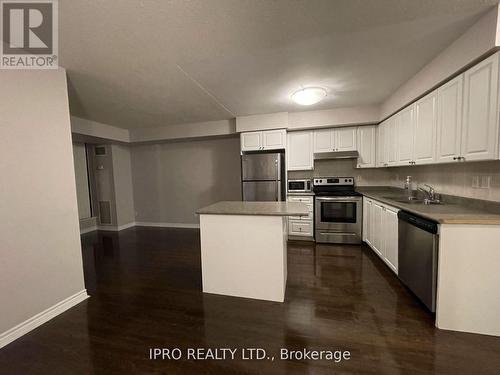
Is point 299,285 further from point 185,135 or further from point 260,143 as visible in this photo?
point 185,135

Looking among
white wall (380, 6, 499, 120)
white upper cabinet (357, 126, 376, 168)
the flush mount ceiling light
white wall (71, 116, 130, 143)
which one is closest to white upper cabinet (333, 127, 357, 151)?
white upper cabinet (357, 126, 376, 168)

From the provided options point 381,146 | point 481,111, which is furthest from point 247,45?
point 381,146

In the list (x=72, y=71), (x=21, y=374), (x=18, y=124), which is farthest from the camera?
(x=72, y=71)

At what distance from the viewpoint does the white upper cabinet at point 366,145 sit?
390 cm

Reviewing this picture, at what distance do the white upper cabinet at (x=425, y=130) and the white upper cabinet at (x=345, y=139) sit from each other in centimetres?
132

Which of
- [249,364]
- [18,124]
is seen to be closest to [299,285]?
[249,364]

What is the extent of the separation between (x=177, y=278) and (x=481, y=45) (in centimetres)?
377

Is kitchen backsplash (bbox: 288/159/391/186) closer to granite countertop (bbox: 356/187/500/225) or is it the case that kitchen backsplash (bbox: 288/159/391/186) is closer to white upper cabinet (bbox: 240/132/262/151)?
white upper cabinet (bbox: 240/132/262/151)

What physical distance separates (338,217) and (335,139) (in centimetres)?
150

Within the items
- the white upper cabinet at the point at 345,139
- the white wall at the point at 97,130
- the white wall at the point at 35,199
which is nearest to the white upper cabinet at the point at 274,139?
the white upper cabinet at the point at 345,139

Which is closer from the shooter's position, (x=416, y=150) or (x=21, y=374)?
(x=21, y=374)

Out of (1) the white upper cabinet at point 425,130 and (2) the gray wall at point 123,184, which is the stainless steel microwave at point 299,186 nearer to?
(1) the white upper cabinet at point 425,130

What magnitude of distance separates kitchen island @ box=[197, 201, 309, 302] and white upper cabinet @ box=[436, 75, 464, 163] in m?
1.55

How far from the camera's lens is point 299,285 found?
2496mm
